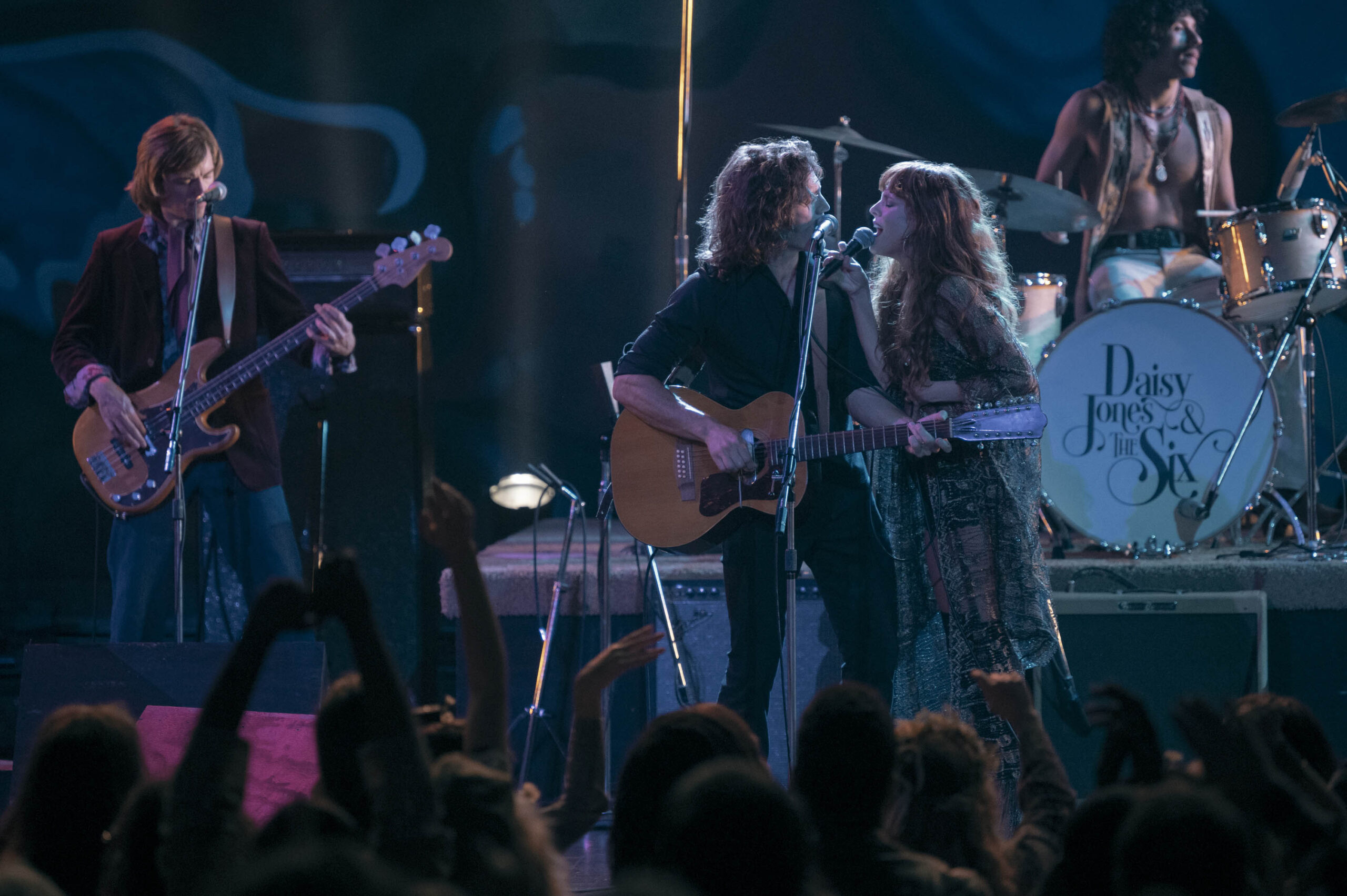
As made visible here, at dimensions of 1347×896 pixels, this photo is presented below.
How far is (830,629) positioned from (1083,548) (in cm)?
148

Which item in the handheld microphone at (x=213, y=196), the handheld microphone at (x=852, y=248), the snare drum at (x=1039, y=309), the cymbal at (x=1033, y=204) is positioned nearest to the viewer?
the handheld microphone at (x=852, y=248)

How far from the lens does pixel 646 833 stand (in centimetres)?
182

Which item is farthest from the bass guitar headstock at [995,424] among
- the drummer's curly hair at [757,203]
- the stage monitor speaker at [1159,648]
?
the stage monitor speaker at [1159,648]

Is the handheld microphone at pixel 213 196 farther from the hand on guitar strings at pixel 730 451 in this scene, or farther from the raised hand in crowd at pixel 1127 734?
the raised hand in crowd at pixel 1127 734

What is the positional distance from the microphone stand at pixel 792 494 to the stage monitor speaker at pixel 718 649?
1056 mm

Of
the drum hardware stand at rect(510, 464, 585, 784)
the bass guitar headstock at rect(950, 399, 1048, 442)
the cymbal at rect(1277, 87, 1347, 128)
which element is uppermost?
the cymbal at rect(1277, 87, 1347, 128)

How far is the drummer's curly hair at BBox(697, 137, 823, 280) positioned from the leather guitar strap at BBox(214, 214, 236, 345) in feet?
6.29

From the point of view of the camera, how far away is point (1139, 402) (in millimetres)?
5367

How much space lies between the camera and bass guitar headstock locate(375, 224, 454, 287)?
5.23 m

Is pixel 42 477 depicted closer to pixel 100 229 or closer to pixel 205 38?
pixel 100 229

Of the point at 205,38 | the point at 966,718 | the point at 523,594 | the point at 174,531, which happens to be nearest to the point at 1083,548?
the point at 966,718

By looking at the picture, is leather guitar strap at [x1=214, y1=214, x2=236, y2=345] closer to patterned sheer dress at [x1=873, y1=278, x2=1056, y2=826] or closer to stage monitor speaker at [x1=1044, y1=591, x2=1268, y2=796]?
patterned sheer dress at [x1=873, y1=278, x2=1056, y2=826]

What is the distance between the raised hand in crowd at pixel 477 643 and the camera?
6.19 feet

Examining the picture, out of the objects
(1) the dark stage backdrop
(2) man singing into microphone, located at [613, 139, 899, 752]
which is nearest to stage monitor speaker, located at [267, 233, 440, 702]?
(1) the dark stage backdrop
